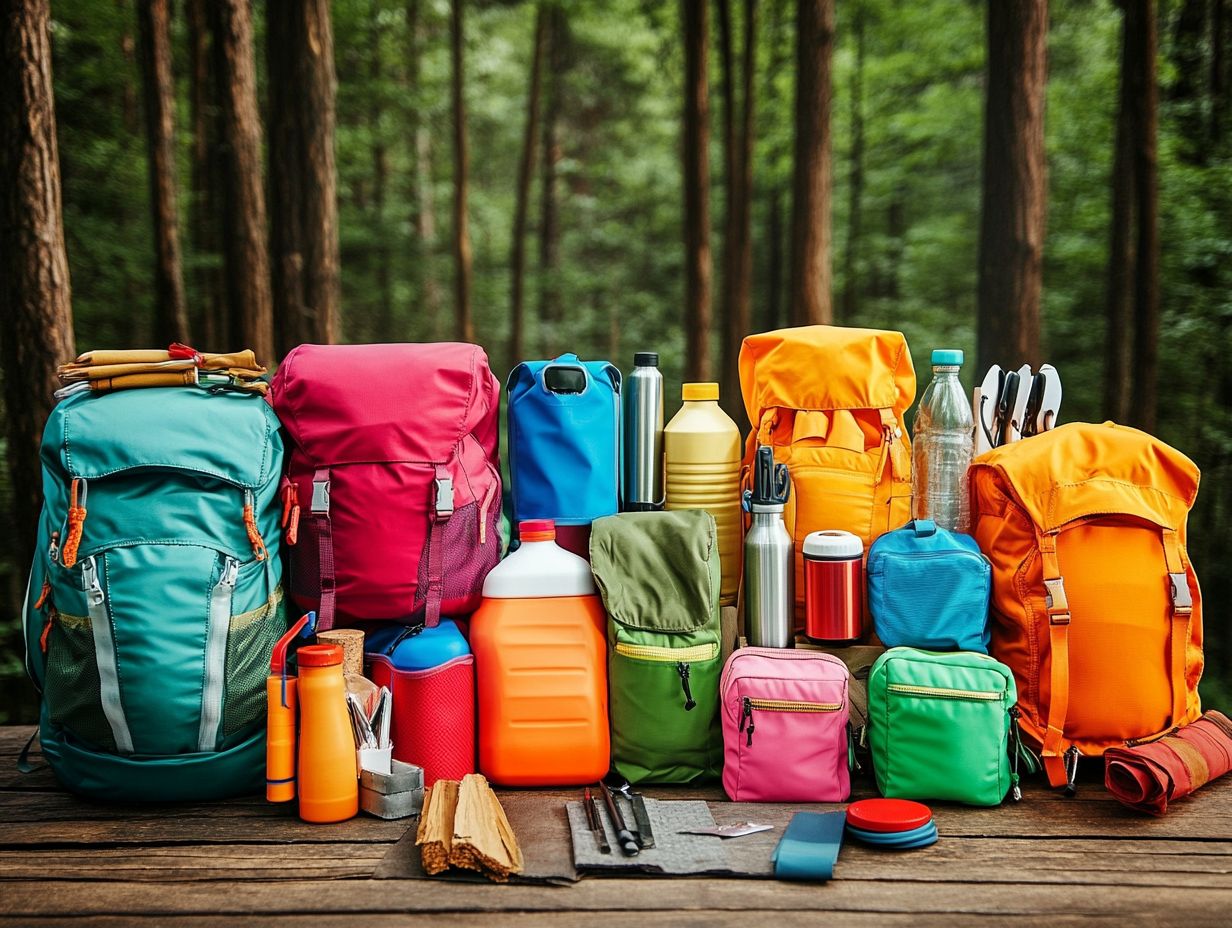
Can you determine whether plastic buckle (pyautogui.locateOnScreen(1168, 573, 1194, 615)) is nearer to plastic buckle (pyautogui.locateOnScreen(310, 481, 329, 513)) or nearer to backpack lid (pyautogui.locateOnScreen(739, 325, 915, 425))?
backpack lid (pyautogui.locateOnScreen(739, 325, 915, 425))

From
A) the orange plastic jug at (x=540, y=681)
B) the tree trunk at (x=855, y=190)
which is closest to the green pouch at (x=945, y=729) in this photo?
the orange plastic jug at (x=540, y=681)

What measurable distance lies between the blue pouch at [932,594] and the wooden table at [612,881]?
497mm

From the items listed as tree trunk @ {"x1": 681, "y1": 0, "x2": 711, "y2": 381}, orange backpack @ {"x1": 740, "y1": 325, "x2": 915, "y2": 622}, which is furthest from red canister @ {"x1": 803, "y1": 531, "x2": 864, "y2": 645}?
tree trunk @ {"x1": 681, "y1": 0, "x2": 711, "y2": 381}

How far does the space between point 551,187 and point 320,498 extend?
A: 896 inches

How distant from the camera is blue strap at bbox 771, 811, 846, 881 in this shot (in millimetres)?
2463

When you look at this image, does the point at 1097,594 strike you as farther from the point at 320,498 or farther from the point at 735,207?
the point at 735,207

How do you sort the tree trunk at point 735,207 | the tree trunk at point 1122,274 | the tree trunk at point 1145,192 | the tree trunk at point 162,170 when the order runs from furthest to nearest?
1. the tree trunk at point 735,207
2. the tree trunk at point 162,170
3. the tree trunk at point 1122,274
4. the tree trunk at point 1145,192

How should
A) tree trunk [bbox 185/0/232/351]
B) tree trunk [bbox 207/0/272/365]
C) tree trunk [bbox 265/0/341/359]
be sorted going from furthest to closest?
tree trunk [bbox 185/0/232/351], tree trunk [bbox 207/0/272/365], tree trunk [bbox 265/0/341/359]

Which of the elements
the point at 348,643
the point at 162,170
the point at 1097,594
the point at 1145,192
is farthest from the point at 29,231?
the point at 1145,192

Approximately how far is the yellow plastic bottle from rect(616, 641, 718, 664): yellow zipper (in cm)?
40

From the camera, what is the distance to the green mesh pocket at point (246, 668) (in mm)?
2895

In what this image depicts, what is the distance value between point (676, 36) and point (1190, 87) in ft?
38.4

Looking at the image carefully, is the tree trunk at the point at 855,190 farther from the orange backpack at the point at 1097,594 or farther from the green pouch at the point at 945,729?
the green pouch at the point at 945,729

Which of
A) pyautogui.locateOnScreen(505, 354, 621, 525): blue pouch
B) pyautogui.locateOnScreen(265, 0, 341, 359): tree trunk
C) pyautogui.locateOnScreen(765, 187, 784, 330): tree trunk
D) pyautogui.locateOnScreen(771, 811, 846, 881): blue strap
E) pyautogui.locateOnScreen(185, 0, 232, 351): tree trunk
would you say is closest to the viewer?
pyautogui.locateOnScreen(771, 811, 846, 881): blue strap
